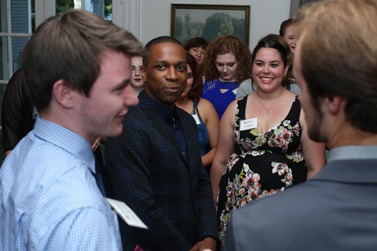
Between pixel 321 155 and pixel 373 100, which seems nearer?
pixel 373 100

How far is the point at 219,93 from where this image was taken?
3725mm

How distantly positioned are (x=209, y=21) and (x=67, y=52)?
15.2ft

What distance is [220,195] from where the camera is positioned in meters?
2.70

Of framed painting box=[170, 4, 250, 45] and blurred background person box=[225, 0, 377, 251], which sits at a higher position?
framed painting box=[170, 4, 250, 45]

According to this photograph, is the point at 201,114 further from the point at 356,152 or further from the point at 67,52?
the point at 356,152

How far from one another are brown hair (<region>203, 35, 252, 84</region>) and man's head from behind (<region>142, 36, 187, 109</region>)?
1735mm

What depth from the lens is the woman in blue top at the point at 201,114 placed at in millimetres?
3046

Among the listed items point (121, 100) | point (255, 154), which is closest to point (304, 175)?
point (255, 154)

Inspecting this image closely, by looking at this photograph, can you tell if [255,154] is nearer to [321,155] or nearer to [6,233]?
[321,155]

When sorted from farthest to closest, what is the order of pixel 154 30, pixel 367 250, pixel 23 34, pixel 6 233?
1. pixel 154 30
2. pixel 23 34
3. pixel 6 233
4. pixel 367 250

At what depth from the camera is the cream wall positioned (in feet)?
17.4

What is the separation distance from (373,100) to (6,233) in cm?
87

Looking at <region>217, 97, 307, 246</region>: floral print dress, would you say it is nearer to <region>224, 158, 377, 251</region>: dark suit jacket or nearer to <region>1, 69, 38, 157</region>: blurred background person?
<region>1, 69, 38, 157</region>: blurred background person

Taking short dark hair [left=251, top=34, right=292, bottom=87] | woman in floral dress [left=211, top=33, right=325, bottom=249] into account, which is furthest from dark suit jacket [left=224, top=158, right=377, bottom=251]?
short dark hair [left=251, top=34, right=292, bottom=87]
